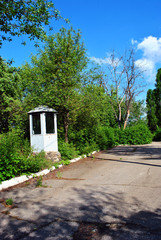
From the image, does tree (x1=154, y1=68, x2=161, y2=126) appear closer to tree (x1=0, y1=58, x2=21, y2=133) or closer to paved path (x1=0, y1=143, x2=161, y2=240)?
tree (x1=0, y1=58, x2=21, y2=133)

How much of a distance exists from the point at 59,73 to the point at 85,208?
7.56 meters

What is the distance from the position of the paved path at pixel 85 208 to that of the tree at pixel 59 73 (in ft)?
16.2

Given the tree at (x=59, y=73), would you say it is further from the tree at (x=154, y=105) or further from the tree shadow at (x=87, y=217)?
the tree at (x=154, y=105)

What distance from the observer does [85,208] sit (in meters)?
4.09

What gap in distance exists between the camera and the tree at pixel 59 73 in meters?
10.2

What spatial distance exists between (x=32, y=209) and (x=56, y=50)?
28.0 feet

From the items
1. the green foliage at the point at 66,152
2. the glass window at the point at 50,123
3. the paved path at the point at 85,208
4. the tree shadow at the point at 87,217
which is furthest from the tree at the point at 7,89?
the tree shadow at the point at 87,217

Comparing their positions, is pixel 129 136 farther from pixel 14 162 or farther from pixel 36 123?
pixel 14 162

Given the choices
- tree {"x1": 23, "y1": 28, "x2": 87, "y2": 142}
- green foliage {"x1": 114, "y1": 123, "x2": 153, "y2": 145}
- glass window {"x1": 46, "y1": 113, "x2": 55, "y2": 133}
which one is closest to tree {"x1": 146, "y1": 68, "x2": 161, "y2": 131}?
green foliage {"x1": 114, "y1": 123, "x2": 153, "y2": 145}

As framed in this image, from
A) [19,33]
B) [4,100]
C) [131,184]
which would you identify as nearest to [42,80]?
[19,33]

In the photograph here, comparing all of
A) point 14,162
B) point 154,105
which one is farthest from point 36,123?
point 154,105

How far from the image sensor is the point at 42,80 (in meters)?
10.1

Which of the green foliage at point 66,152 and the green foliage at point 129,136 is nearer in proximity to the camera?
the green foliage at point 66,152

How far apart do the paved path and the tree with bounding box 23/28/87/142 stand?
4.95m
